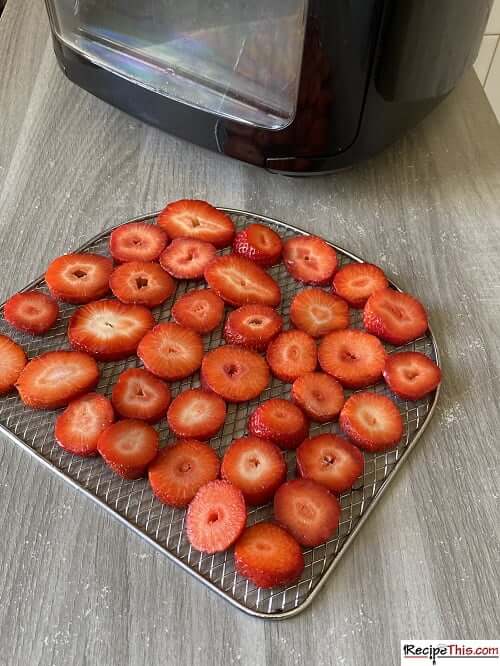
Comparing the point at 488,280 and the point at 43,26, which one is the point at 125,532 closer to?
the point at 488,280

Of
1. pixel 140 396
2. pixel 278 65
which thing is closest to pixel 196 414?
pixel 140 396

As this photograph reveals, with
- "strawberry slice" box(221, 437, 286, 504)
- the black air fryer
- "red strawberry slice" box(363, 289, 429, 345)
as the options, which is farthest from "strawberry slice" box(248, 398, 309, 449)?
the black air fryer

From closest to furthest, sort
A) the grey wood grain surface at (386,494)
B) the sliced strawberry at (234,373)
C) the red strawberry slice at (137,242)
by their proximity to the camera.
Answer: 1. the grey wood grain surface at (386,494)
2. the sliced strawberry at (234,373)
3. the red strawberry slice at (137,242)

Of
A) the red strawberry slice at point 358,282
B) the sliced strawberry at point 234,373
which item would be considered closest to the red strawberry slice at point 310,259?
the red strawberry slice at point 358,282

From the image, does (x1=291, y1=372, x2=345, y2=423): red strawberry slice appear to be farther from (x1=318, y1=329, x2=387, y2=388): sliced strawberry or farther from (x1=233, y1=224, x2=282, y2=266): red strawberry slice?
(x1=233, y1=224, x2=282, y2=266): red strawberry slice

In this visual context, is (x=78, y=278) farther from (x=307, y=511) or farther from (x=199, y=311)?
(x=307, y=511)

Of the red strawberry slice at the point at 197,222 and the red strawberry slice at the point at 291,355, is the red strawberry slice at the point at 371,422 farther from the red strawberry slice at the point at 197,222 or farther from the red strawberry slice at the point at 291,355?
the red strawberry slice at the point at 197,222
